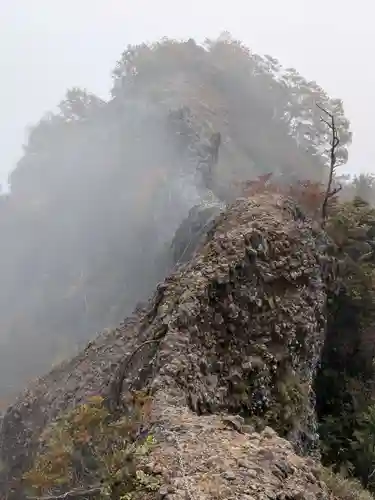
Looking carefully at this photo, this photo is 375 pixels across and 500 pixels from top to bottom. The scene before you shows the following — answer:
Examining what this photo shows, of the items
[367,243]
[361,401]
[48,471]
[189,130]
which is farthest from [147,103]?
[48,471]

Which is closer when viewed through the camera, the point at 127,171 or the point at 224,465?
the point at 224,465

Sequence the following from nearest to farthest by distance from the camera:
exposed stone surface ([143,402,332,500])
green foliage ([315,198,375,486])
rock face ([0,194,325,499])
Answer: exposed stone surface ([143,402,332,500]) → rock face ([0,194,325,499]) → green foliage ([315,198,375,486])

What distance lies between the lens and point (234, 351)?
10.8m

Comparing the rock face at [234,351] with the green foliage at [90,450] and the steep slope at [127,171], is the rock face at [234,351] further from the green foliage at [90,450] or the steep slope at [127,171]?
the steep slope at [127,171]

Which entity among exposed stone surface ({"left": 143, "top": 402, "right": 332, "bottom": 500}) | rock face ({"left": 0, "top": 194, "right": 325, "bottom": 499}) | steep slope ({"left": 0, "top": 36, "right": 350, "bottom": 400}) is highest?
steep slope ({"left": 0, "top": 36, "right": 350, "bottom": 400})

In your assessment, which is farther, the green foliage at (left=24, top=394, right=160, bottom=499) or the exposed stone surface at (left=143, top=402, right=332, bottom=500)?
the green foliage at (left=24, top=394, right=160, bottom=499)

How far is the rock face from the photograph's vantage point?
739cm

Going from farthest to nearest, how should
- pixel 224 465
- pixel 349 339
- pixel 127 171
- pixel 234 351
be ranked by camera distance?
pixel 127 171 → pixel 349 339 → pixel 234 351 → pixel 224 465

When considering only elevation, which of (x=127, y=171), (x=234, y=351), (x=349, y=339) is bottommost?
(x=234, y=351)

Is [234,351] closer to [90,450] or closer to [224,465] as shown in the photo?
[90,450]

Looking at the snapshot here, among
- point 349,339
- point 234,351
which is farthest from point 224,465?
point 349,339

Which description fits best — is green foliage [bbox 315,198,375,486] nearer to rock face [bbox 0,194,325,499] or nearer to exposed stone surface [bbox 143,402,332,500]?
rock face [bbox 0,194,325,499]

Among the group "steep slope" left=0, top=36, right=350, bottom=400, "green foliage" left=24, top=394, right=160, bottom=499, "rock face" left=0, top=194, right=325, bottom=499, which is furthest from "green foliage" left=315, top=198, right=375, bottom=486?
"steep slope" left=0, top=36, right=350, bottom=400

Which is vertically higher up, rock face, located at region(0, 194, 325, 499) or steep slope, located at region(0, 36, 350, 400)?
steep slope, located at region(0, 36, 350, 400)
